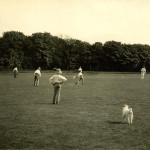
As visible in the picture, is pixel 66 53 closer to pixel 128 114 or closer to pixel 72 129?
pixel 128 114

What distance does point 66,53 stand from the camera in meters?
120

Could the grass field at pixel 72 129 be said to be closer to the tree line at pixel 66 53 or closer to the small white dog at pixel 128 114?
the small white dog at pixel 128 114

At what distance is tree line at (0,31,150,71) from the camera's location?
103812 millimetres

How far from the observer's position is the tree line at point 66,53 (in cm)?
10381

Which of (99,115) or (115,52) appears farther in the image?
(115,52)

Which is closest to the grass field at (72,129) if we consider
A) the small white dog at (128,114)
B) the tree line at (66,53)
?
the small white dog at (128,114)

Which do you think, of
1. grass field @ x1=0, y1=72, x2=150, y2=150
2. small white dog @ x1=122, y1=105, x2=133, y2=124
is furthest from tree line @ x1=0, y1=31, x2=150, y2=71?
small white dog @ x1=122, y1=105, x2=133, y2=124

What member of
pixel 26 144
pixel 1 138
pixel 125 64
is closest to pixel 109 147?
pixel 26 144

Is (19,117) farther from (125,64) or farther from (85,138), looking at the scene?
(125,64)

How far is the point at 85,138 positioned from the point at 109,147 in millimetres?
1176

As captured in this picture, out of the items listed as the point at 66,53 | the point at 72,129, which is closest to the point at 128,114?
the point at 72,129

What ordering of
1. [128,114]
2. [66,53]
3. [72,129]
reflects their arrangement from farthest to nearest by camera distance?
[66,53]
[128,114]
[72,129]

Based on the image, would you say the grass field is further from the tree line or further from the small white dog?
the tree line

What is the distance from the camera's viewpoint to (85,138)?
9867 mm
